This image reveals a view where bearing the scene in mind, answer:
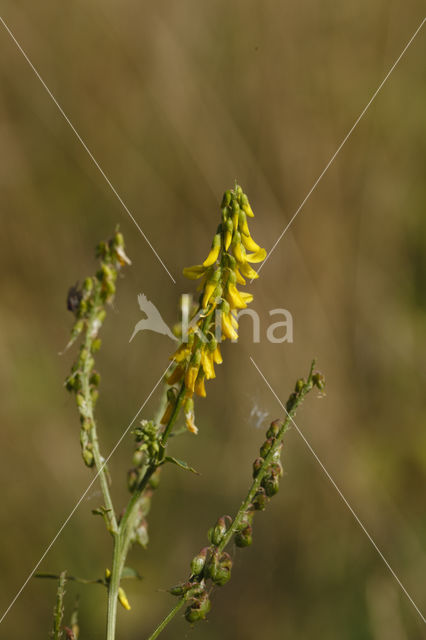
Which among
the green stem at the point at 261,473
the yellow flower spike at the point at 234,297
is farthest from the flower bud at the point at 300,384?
the yellow flower spike at the point at 234,297

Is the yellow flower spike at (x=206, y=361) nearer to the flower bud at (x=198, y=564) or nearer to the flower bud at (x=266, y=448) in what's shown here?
the flower bud at (x=266, y=448)

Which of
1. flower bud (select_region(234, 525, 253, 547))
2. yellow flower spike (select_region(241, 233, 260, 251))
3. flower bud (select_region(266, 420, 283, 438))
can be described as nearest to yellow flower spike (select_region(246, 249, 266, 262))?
yellow flower spike (select_region(241, 233, 260, 251))

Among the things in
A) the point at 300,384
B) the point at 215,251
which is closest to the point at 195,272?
the point at 215,251

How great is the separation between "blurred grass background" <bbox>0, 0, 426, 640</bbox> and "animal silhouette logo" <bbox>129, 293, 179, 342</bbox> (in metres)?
0.09

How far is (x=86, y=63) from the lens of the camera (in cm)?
378

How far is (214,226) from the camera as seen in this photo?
12.4ft

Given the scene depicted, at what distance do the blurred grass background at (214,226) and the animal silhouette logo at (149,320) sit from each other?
92 millimetres

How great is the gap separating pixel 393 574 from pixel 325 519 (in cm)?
47

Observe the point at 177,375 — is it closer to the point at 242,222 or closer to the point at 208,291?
the point at 208,291

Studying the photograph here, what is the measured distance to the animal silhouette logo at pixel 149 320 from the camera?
10.4 feet

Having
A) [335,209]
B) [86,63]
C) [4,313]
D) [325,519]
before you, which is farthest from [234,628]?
[86,63]

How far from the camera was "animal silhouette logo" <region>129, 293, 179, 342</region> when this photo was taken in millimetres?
3170

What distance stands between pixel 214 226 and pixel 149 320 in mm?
802

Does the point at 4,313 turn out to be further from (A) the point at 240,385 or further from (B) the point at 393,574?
(B) the point at 393,574
